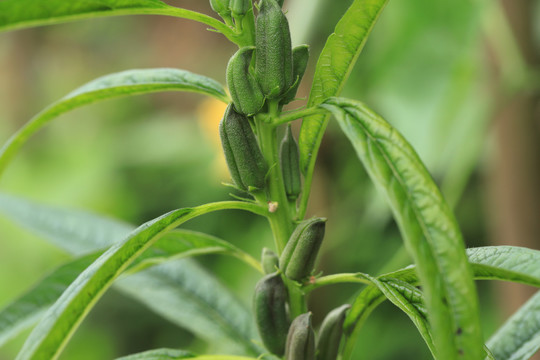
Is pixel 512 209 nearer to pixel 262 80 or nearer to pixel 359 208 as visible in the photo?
pixel 262 80

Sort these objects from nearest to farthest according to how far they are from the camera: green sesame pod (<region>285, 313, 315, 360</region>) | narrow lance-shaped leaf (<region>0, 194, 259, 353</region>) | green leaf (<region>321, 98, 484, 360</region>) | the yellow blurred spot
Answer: green leaf (<region>321, 98, 484, 360</region>) → green sesame pod (<region>285, 313, 315, 360</region>) → narrow lance-shaped leaf (<region>0, 194, 259, 353</region>) → the yellow blurred spot

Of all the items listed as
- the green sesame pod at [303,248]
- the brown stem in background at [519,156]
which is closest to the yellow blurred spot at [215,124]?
the brown stem in background at [519,156]

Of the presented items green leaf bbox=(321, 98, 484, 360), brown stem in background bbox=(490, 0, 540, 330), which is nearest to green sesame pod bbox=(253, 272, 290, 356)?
green leaf bbox=(321, 98, 484, 360)

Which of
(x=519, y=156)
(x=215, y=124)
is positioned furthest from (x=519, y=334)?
(x=215, y=124)

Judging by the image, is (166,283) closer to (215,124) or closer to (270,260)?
(270,260)

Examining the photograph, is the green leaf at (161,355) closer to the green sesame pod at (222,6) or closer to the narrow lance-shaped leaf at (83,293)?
the narrow lance-shaped leaf at (83,293)

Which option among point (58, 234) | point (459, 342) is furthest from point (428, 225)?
point (58, 234)

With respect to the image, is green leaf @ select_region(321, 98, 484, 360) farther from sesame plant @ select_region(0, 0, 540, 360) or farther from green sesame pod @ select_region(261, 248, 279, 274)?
green sesame pod @ select_region(261, 248, 279, 274)
